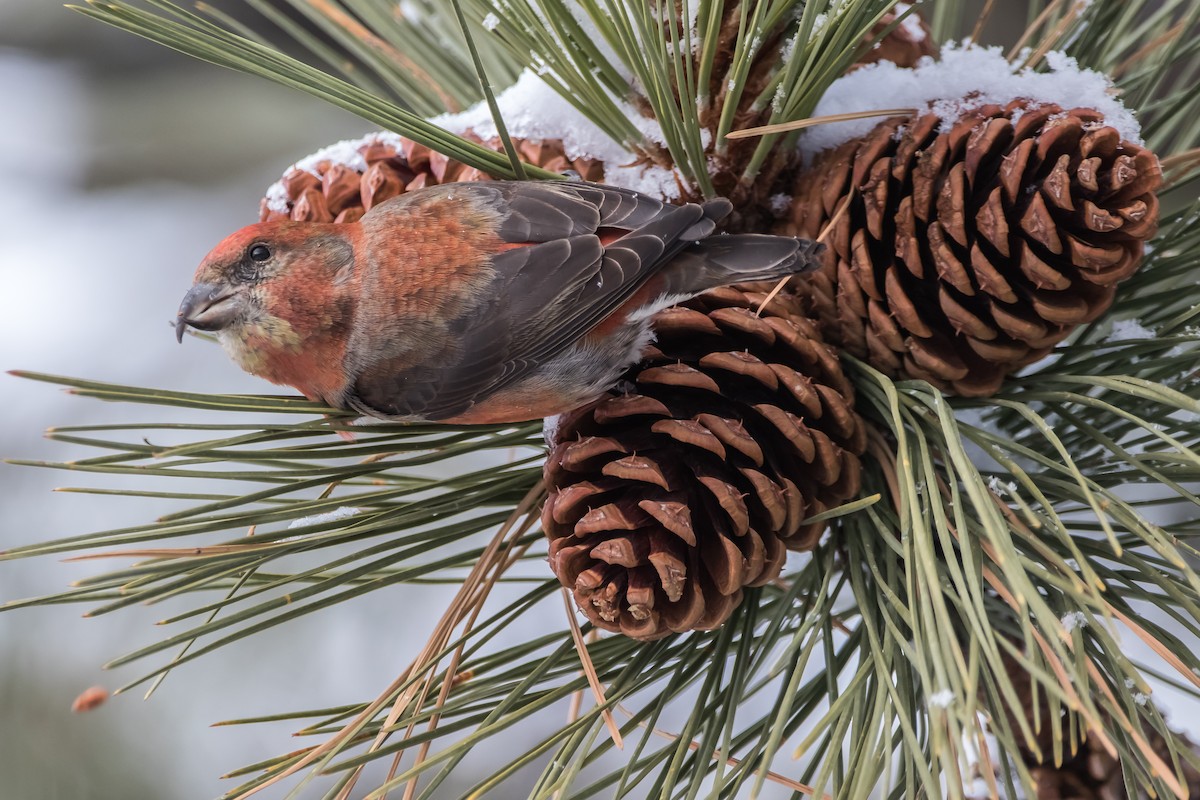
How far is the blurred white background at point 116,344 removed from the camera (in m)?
2.44

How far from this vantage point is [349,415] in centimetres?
124

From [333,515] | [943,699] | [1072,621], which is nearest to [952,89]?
[1072,621]

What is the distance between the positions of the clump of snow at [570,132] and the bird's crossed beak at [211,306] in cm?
38

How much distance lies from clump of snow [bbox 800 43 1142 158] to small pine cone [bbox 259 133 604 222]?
0.32m

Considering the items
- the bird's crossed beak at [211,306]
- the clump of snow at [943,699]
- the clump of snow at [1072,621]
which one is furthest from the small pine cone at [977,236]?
the bird's crossed beak at [211,306]

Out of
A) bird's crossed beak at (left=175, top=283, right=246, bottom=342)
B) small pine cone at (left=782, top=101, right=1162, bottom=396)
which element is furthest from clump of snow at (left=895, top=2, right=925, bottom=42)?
bird's crossed beak at (left=175, top=283, right=246, bottom=342)

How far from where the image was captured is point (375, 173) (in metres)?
1.28

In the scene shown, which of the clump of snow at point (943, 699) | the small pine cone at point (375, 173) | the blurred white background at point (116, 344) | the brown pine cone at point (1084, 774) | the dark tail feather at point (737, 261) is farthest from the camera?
the blurred white background at point (116, 344)

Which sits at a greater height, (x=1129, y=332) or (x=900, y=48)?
(x=900, y=48)

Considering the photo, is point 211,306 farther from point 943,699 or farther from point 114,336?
point 114,336

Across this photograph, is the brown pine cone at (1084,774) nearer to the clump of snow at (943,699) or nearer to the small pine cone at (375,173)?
the clump of snow at (943,699)

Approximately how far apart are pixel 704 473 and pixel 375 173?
610mm

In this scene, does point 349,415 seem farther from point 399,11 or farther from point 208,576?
point 399,11

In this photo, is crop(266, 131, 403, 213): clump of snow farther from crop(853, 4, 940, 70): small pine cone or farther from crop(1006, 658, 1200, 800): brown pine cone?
crop(1006, 658, 1200, 800): brown pine cone
